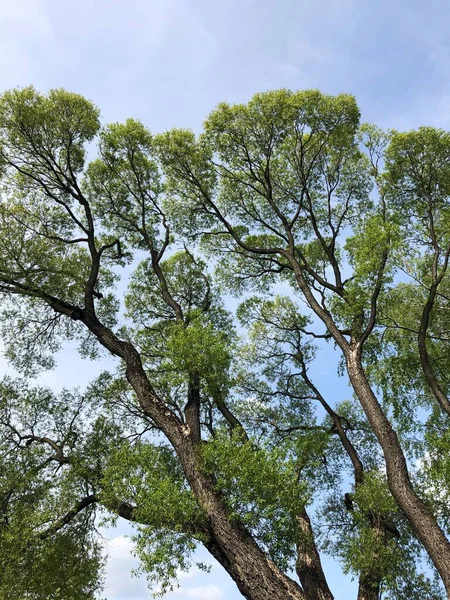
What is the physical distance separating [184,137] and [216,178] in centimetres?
212

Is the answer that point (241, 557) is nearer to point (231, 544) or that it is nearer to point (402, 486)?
point (231, 544)

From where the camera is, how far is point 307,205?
18406 millimetres

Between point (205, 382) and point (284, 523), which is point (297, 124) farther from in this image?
point (284, 523)

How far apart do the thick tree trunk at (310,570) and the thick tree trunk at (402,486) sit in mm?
2738

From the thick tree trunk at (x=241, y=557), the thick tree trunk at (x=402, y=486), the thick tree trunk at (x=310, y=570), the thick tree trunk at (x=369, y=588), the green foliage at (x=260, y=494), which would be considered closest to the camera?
the thick tree trunk at (x=241, y=557)

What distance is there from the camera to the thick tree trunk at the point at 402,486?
32.0 feet

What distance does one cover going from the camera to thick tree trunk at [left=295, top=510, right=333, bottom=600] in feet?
37.7

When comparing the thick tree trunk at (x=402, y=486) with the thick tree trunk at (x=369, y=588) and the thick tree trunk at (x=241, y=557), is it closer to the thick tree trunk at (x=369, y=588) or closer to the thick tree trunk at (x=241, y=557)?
the thick tree trunk at (x=369, y=588)

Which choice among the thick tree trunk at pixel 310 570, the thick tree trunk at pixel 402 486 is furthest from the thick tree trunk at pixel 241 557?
the thick tree trunk at pixel 402 486

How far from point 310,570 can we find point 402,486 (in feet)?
11.7

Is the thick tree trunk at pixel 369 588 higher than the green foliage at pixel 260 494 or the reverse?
the reverse

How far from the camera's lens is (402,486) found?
1104cm

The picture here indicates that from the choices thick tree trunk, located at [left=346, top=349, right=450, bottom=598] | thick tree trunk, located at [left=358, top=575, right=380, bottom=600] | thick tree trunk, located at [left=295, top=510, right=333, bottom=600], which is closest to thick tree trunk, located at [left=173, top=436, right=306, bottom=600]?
thick tree trunk, located at [left=295, top=510, right=333, bottom=600]

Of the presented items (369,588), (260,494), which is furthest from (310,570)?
(260,494)
